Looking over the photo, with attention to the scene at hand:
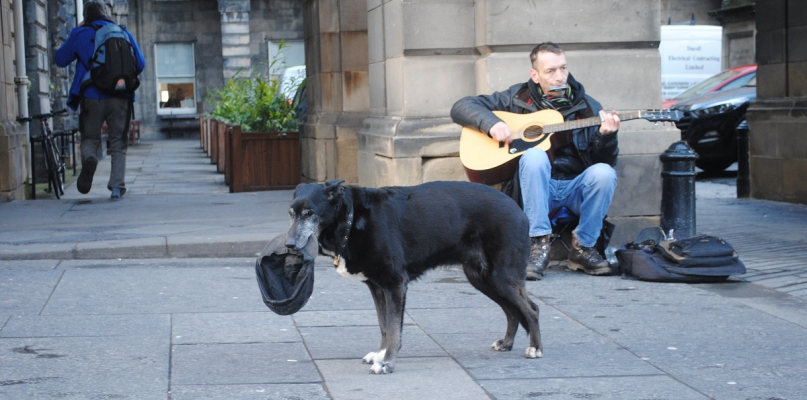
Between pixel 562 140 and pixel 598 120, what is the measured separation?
48 centimetres

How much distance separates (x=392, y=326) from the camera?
187 inches

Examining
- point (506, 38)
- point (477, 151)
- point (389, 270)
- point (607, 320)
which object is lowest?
point (607, 320)

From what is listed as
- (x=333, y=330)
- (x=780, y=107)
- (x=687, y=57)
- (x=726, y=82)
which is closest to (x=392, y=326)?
(x=333, y=330)

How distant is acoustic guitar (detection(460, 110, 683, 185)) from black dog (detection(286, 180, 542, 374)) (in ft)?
6.54

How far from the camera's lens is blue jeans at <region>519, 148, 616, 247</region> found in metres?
7.11

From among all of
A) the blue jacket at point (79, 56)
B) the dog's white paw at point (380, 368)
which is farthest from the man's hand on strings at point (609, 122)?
the blue jacket at point (79, 56)

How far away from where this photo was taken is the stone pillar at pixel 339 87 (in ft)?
41.3

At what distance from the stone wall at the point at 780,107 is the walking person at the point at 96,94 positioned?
710 cm

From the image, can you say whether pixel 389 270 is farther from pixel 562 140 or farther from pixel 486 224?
pixel 562 140

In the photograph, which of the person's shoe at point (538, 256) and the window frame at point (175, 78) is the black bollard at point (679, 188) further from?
the window frame at point (175, 78)

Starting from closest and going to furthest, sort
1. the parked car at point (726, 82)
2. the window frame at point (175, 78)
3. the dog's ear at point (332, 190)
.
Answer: the dog's ear at point (332, 190) → the parked car at point (726, 82) → the window frame at point (175, 78)

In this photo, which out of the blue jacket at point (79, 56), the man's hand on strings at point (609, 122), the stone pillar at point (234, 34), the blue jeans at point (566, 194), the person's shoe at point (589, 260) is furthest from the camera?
the stone pillar at point (234, 34)

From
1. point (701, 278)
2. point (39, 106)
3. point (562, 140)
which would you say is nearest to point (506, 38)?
point (562, 140)

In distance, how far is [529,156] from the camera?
7.11 metres
